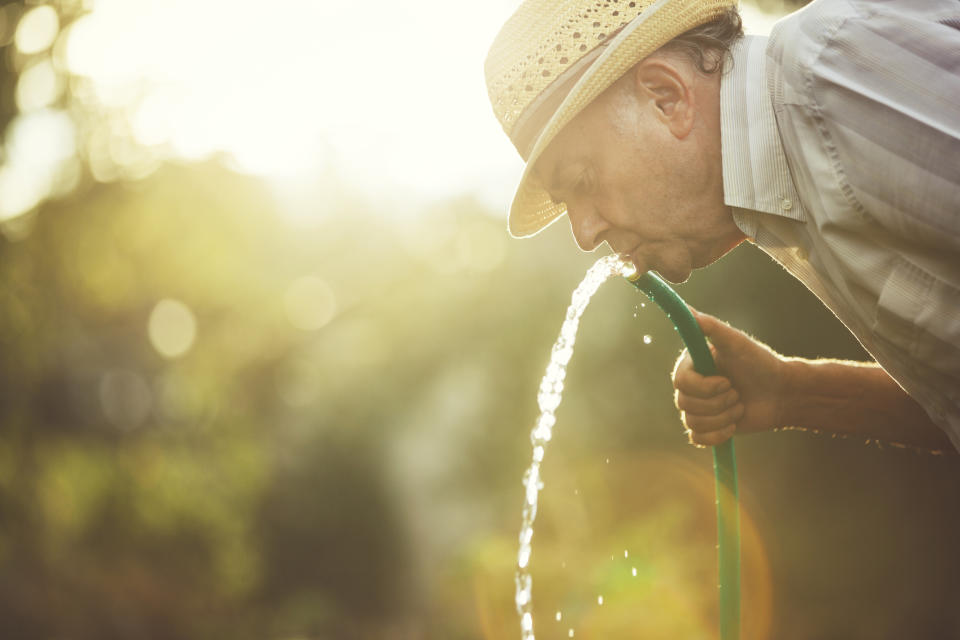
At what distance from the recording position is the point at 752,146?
199cm

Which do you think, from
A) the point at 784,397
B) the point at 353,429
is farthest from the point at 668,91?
the point at 353,429

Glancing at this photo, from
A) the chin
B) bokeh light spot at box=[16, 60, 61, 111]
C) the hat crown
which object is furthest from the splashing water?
bokeh light spot at box=[16, 60, 61, 111]

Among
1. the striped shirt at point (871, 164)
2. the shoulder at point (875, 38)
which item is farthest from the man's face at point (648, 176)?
the shoulder at point (875, 38)

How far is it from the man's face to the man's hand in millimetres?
480

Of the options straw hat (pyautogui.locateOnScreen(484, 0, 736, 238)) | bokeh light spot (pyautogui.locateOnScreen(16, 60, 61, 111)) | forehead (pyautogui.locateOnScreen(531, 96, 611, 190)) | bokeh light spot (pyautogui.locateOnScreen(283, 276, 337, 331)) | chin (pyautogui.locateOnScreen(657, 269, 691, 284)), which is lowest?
bokeh light spot (pyautogui.locateOnScreen(283, 276, 337, 331))

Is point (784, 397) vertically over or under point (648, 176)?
under

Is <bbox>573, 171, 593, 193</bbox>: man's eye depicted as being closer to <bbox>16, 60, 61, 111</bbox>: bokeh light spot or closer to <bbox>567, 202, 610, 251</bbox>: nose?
<bbox>567, 202, 610, 251</bbox>: nose

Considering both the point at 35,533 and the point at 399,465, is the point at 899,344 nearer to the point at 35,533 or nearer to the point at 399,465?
the point at 399,465

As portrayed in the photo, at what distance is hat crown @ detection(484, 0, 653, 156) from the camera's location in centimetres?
220

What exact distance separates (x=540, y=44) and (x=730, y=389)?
1341mm

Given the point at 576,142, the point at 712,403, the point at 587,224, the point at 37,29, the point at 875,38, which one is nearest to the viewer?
the point at 875,38

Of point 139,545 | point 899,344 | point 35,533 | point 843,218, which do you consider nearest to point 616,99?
point 843,218

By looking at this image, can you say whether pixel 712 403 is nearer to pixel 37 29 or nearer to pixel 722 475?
pixel 722 475

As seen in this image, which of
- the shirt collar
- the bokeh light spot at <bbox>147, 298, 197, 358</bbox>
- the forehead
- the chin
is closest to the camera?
the shirt collar
